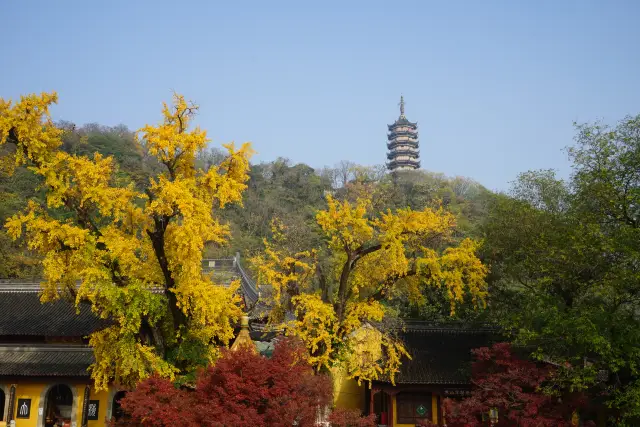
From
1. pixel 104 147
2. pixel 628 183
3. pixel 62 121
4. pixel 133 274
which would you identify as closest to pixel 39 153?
pixel 133 274

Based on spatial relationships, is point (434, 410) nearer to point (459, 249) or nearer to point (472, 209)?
point (459, 249)

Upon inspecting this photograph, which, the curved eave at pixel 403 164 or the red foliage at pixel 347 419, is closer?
the red foliage at pixel 347 419

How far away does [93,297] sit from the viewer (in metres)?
14.3

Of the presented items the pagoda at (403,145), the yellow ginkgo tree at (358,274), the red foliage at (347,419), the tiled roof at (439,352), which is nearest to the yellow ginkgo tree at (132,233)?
the yellow ginkgo tree at (358,274)

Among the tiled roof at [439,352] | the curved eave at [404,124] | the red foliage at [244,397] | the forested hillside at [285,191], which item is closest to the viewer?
the red foliage at [244,397]

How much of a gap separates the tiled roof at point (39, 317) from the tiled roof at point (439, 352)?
9.97m

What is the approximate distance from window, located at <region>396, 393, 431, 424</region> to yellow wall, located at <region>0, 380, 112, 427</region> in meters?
9.29

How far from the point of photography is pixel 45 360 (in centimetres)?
1967

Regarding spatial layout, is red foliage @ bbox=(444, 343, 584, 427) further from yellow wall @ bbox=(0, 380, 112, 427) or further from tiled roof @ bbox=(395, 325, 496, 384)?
yellow wall @ bbox=(0, 380, 112, 427)

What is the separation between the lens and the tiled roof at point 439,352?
65.3 ft

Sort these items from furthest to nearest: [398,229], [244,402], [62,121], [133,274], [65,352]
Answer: [62,121]
[65,352]
[398,229]
[133,274]
[244,402]

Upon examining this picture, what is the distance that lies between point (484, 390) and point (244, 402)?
20.2ft

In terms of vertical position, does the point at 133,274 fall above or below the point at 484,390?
above

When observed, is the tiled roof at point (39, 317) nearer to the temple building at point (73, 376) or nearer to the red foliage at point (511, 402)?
the temple building at point (73, 376)
